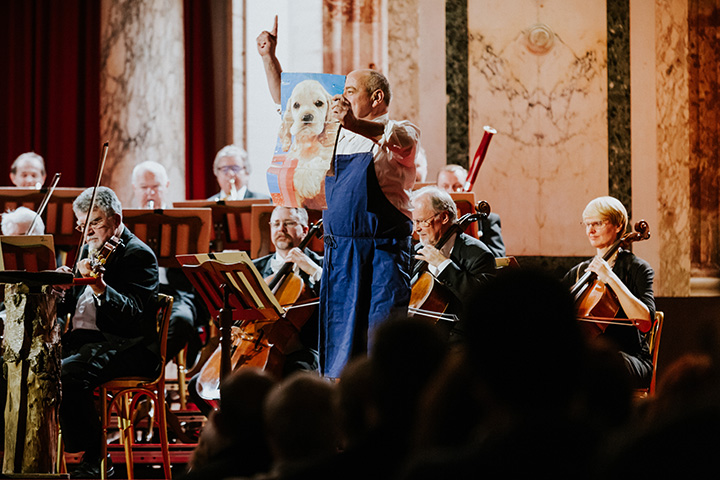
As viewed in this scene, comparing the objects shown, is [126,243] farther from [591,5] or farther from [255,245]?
[591,5]

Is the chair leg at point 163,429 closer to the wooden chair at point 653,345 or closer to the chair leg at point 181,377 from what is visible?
the chair leg at point 181,377

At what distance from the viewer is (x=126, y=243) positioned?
4.26 m

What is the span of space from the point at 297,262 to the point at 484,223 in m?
1.45

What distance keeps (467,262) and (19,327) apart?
191 cm

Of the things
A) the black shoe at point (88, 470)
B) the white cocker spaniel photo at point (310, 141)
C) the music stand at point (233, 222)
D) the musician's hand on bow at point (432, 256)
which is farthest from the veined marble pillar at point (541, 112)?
the black shoe at point (88, 470)

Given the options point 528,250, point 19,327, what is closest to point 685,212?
point 528,250

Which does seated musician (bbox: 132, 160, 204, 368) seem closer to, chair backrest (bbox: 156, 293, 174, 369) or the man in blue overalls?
chair backrest (bbox: 156, 293, 174, 369)

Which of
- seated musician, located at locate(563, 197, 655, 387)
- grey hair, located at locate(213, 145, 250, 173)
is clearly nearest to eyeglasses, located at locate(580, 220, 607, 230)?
seated musician, located at locate(563, 197, 655, 387)

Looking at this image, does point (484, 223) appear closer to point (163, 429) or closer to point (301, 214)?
point (301, 214)

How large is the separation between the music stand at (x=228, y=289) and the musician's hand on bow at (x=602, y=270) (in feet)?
4.50

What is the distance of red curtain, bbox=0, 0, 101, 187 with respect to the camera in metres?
7.64

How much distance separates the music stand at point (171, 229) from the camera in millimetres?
4918

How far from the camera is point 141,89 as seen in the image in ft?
22.3

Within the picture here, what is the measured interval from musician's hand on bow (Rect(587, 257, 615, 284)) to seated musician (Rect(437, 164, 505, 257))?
1.19 m
